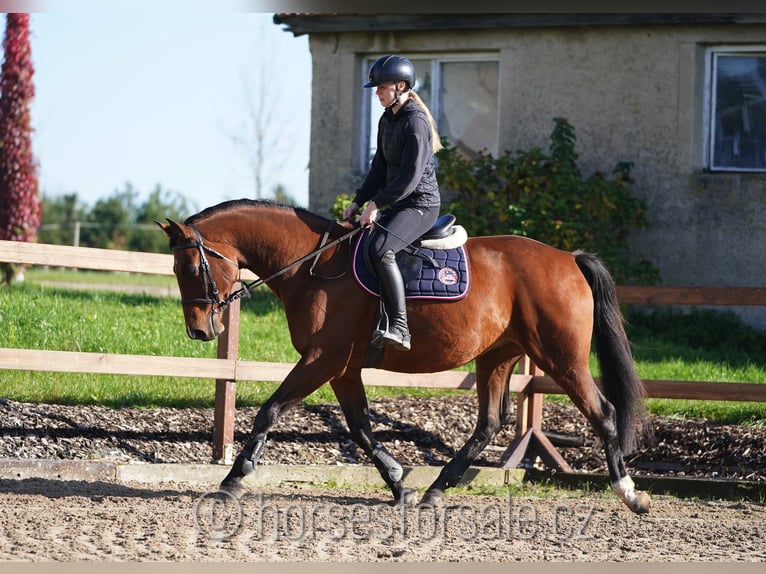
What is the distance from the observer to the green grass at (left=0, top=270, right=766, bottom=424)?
30.4ft

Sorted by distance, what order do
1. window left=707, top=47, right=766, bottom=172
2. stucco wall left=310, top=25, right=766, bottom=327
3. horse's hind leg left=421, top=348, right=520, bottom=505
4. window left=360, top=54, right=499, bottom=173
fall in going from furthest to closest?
window left=360, top=54, right=499, bottom=173, window left=707, top=47, right=766, bottom=172, stucco wall left=310, top=25, right=766, bottom=327, horse's hind leg left=421, top=348, right=520, bottom=505

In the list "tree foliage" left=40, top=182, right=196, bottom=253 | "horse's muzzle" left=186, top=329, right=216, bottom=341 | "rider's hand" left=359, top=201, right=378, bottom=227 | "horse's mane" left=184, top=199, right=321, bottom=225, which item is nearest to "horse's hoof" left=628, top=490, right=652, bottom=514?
"rider's hand" left=359, top=201, right=378, bottom=227

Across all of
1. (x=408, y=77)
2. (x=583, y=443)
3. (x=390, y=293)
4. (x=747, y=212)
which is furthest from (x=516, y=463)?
(x=747, y=212)

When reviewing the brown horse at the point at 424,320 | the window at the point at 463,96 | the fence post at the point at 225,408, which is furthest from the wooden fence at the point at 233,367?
the window at the point at 463,96

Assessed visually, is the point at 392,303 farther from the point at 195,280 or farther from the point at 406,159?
the point at 195,280

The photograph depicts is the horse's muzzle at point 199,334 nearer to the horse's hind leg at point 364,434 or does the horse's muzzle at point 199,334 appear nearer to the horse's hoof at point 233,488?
the horse's hoof at point 233,488

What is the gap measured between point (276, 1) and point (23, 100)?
636 inches

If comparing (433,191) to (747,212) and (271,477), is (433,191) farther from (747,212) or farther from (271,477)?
(747,212)

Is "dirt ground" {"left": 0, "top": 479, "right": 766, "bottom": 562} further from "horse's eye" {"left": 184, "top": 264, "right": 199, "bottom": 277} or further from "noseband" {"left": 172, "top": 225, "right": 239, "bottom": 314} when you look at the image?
"horse's eye" {"left": 184, "top": 264, "right": 199, "bottom": 277}

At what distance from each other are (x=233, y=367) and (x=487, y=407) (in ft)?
6.41

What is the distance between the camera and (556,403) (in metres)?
10.4

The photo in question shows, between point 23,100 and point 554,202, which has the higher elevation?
point 23,100

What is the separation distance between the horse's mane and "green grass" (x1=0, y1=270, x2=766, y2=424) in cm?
257

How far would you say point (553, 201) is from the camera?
1326 centimetres
